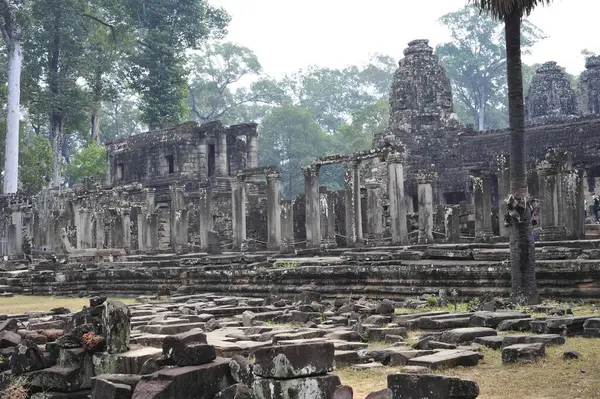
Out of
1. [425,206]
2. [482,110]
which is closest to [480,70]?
[482,110]

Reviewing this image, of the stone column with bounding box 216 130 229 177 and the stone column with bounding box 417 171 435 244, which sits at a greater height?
the stone column with bounding box 216 130 229 177

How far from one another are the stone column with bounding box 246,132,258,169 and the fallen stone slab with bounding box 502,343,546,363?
37.0 meters

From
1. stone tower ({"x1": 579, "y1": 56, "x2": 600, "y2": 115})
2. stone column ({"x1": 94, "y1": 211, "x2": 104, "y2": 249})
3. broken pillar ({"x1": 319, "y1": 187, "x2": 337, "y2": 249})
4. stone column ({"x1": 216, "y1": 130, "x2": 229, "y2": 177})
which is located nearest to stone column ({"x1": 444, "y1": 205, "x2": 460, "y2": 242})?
broken pillar ({"x1": 319, "y1": 187, "x2": 337, "y2": 249})

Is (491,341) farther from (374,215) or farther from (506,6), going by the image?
(374,215)

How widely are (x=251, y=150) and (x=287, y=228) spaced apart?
61.0ft

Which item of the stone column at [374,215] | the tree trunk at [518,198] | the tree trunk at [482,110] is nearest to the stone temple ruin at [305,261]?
the stone column at [374,215]

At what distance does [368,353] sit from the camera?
7441 millimetres

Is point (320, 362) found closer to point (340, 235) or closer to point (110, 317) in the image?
point (110, 317)

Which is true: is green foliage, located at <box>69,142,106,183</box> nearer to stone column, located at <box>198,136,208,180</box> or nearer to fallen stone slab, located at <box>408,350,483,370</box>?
stone column, located at <box>198,136,208,180</box>

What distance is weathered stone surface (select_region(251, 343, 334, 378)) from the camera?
5.45 meters

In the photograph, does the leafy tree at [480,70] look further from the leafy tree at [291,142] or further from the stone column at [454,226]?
the stone column at [454,226]

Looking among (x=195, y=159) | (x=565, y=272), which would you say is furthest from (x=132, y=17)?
(x=565, y=272)

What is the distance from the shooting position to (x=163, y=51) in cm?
4828

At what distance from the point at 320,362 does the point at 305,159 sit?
185ft
